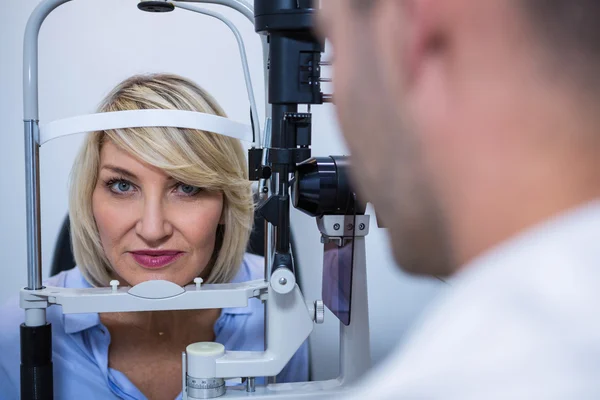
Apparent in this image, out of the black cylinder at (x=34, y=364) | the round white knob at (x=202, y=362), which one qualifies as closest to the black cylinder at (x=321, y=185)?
the round white knob at (x=202, y=362)

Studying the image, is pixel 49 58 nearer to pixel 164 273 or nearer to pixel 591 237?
pixel 164 273

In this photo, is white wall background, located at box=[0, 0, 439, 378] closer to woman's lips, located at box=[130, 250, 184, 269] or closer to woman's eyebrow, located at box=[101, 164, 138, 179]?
woman's eyebrow, located at box=[101, 164, 138, 179]

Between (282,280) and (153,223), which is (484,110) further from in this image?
(153,223)

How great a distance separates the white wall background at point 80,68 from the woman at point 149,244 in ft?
0.13

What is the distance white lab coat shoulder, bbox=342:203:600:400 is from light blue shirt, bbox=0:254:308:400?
1296mm

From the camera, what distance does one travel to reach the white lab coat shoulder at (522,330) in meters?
0.18

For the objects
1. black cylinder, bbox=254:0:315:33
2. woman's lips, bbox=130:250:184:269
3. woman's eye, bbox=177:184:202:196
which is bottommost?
woman's lips, bbox=130:250:184:269

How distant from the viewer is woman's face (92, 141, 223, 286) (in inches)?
52.4

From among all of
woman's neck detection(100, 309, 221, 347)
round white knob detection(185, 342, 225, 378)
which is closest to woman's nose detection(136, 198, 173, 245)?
woman's neck detection(100, 309, 221, 347)

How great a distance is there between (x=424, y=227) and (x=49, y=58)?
1.35 m

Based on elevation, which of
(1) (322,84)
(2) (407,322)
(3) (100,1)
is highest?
(3) (100,1)

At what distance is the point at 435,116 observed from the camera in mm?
233

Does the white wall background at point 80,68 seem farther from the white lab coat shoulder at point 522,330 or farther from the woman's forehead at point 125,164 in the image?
the white lab coat shoulder at point 522,330

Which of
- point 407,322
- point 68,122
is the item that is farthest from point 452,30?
point 407,322
